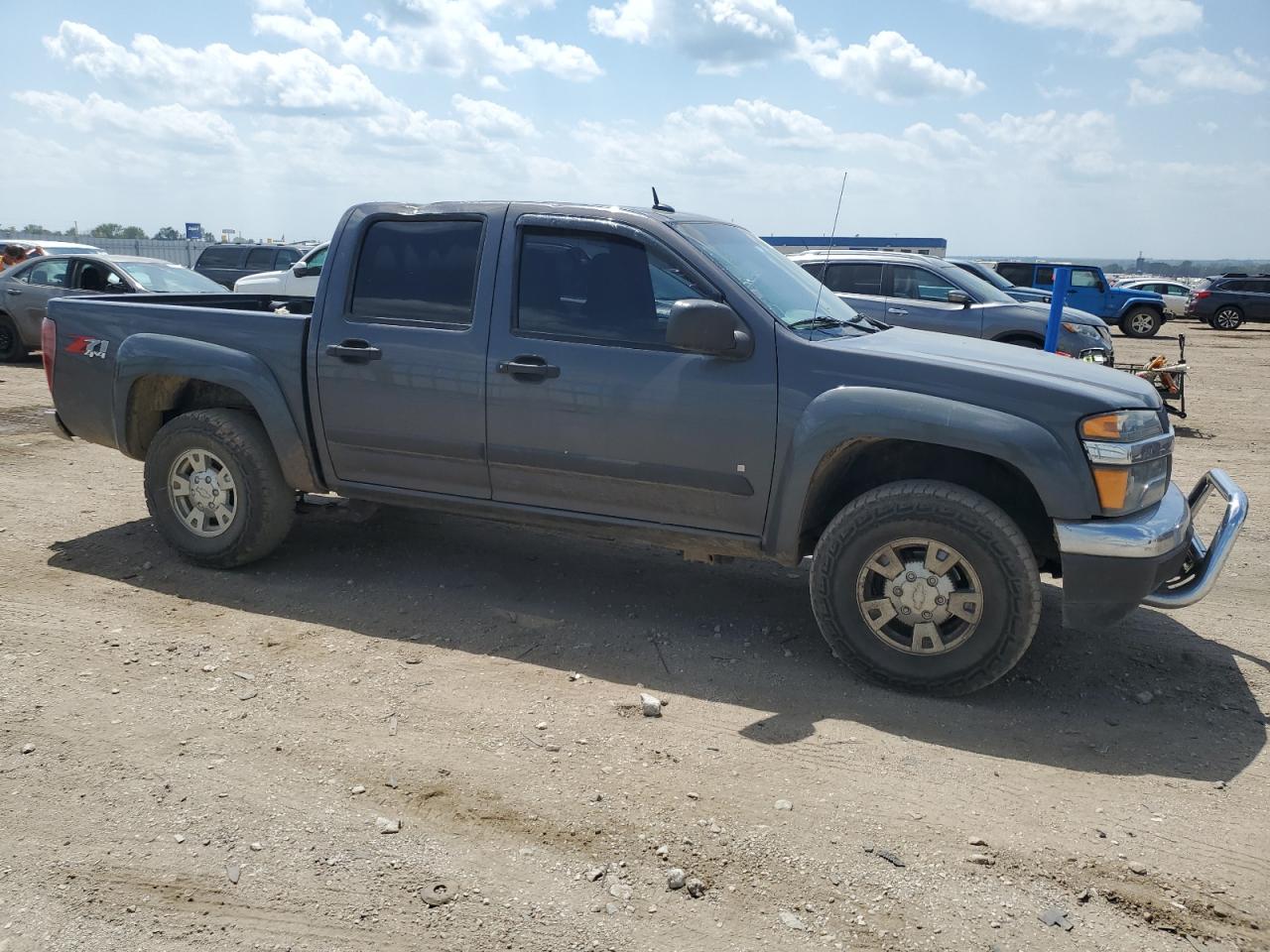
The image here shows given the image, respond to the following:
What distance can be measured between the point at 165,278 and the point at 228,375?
29.5 feet

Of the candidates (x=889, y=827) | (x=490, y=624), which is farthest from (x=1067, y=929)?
(x=490, y=624)

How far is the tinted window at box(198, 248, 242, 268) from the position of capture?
80.5 ft

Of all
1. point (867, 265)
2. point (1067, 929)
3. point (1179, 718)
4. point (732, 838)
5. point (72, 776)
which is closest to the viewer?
point (1067, 929)

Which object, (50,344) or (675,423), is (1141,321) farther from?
(50,344)

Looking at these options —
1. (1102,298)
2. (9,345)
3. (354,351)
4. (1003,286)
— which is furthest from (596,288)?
(1102,298)

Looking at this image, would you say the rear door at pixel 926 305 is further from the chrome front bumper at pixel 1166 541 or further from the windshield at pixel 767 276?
the chrome front bumper at pixel 1166 541

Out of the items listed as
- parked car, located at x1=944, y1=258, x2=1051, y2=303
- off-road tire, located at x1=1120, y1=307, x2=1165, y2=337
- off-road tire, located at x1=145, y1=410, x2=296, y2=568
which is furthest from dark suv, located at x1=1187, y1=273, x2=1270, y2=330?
off-road tire, located at x1=145, y1=410, x2=296, y2=568

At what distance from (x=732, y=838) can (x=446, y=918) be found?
36.5 inches

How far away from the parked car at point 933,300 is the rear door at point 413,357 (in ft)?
26.1

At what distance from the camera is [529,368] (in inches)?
191

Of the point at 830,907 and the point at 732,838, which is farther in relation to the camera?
the point at 732,838

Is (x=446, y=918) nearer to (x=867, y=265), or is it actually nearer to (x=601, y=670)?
(x=601, y=670)

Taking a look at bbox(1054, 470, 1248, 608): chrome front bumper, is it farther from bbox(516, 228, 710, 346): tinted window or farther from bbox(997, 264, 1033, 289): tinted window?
bbox(997, 264, 1033, 289): tinted window

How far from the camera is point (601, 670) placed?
4668 millimetres
